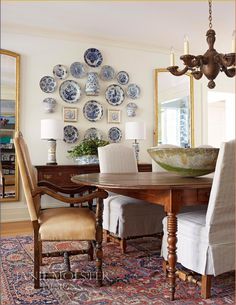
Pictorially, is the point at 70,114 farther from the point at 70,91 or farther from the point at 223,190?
the point at 223,190

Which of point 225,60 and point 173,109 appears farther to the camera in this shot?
point 173,109

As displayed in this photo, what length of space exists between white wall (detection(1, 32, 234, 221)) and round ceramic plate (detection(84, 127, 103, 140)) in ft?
0.20

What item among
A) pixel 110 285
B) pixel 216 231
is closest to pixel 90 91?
pixel 110 285

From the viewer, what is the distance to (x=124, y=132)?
487cm

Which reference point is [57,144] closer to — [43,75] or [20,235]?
[43,75]

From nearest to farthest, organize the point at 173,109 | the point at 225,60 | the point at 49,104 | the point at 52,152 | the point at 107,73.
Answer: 1. the point at 225,60
2. the point at 52,152
3. the point at 49,104
4. the point at 107,73
5. the point at 173,109

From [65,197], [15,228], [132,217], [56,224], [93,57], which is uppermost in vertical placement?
[93,57]

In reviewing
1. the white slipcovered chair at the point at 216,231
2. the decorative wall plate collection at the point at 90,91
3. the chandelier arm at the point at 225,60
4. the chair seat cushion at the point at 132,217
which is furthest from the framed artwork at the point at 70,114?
the white slipcovered chair at the point at 216,231

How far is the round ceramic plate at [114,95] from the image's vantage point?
4.77 metres

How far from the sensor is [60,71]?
4488 millimetres

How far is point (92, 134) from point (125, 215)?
2.09 meters

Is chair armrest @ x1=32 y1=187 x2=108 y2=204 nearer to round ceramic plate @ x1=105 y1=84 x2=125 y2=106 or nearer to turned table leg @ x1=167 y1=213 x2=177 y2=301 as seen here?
turned table leg @ x1=167 y1=213 x2=177 y2=301

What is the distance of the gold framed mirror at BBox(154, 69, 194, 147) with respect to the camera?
5055 millimetres

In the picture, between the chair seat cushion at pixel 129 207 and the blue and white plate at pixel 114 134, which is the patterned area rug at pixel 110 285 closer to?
the chair seat cushion at pixel 129 207
